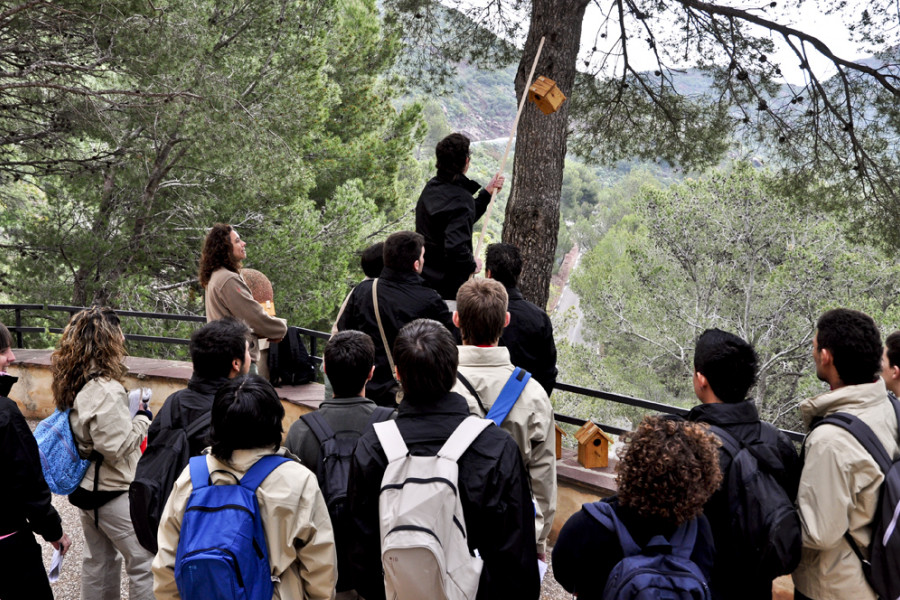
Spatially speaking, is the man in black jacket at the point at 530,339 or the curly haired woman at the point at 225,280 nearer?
the man in black jacket at the point at 530,339

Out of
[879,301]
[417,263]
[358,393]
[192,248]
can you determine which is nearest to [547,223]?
[417,263]

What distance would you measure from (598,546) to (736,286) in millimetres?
21602

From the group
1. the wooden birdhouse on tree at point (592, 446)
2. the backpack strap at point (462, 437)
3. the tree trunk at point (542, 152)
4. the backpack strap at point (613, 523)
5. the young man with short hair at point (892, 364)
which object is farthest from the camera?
the tree trunk at point (542, 152)

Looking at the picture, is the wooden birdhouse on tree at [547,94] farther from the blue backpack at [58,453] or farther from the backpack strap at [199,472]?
the backpack strap at [199,472]

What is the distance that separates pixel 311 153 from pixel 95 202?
5.31m

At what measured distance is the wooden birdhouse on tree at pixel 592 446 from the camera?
4594 mm

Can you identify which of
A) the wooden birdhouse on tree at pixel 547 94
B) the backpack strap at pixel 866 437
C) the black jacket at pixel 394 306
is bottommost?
the backpack strap at pixel 866 437

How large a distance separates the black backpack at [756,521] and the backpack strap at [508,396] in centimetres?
73

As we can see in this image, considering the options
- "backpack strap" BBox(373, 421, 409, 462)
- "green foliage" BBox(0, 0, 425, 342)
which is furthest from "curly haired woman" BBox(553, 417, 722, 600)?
"green foliage" BBox(0, 0, 425, 342)

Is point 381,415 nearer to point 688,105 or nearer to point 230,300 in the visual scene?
point 230,300

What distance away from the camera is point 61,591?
4.29 m

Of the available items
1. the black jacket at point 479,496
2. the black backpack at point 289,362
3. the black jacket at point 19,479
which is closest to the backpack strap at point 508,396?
the black jacket at point 479,496

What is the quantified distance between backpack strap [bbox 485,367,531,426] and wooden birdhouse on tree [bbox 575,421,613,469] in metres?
1.96

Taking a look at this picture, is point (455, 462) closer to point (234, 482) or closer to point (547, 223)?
point (234, 482)
